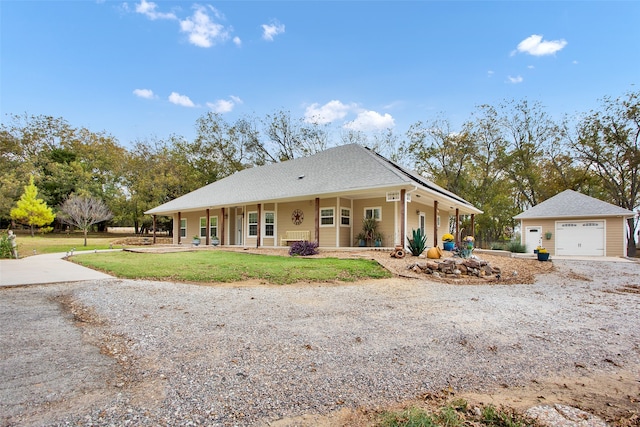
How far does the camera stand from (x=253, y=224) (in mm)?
18891

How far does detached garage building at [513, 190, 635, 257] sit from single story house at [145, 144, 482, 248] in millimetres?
5030

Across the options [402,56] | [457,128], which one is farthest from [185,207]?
[457,128]

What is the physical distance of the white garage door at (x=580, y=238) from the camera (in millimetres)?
19203

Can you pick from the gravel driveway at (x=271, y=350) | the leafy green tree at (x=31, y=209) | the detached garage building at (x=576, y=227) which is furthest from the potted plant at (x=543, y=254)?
the leafy green tree at (x=31, y=209)

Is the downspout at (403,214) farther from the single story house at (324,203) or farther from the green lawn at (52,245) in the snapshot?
the green lawn at (52,245)

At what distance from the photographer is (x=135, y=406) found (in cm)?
239

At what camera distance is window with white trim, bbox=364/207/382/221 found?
15215 millimetres

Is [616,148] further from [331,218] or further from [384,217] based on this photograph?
[331,218]

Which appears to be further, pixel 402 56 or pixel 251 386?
pixel 402 56

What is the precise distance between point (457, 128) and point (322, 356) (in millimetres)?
31099

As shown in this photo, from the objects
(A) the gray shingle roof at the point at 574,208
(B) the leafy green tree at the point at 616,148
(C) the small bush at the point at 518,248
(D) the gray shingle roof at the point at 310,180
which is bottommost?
(C) the small bush at the point at 518,248

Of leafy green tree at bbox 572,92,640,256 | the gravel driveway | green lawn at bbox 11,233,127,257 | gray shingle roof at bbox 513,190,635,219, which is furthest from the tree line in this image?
the gravel driveway

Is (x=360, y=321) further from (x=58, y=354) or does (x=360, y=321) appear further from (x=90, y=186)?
(x=90, y=186)

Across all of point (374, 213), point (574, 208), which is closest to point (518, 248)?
point (574, 208)
